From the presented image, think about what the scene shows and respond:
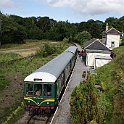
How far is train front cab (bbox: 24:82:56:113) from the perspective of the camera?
1695 centimetres

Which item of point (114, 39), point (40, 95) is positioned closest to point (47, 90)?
point (40, 95)

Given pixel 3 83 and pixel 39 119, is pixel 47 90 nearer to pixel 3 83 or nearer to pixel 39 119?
pixel 39 119

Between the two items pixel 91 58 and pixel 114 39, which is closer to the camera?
pixel 91 58

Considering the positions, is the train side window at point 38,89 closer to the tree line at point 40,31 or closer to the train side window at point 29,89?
the train side window at point 29,89

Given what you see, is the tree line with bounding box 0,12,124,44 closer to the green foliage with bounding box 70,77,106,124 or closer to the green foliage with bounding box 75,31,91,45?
the green foliage with bounding box 75,31,91,45

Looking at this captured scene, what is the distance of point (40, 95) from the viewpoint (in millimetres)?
17000

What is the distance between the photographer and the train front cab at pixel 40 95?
1695cm

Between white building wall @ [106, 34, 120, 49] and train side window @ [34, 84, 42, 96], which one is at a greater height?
white building wall @ [106, 34, 120, 49]

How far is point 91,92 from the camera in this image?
13578mm

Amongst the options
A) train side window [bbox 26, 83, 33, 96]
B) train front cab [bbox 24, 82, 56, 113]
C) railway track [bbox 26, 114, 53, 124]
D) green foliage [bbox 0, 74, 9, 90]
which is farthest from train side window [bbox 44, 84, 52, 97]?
green foliage [bbox 0, 74, 9, 90]

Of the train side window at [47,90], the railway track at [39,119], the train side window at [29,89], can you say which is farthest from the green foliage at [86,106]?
the train side window at [29,89]

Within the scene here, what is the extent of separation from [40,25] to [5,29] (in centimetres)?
4256

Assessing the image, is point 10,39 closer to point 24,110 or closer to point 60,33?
point 60,33

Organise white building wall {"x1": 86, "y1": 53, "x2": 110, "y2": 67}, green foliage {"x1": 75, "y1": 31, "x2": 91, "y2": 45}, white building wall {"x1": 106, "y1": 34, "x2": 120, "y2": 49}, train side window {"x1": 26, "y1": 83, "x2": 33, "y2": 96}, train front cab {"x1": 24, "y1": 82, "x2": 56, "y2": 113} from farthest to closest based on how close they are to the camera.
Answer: green foliage {"x1": 75, "y1": 31, "x2": 91, "y2": 45}, white building wall {"x1": 106, "y1": 34, "x2": 120, "y2": 49}, white building wall {"x1": 86, "y1": 53, "x2": 110, "y2": 67}, train side window {"x1": 26, "y1": 83, "x2": 33, "y2": 96}, train front cab {"x1": 24, "y1": 82, "x2": 56, "y2": 113}
